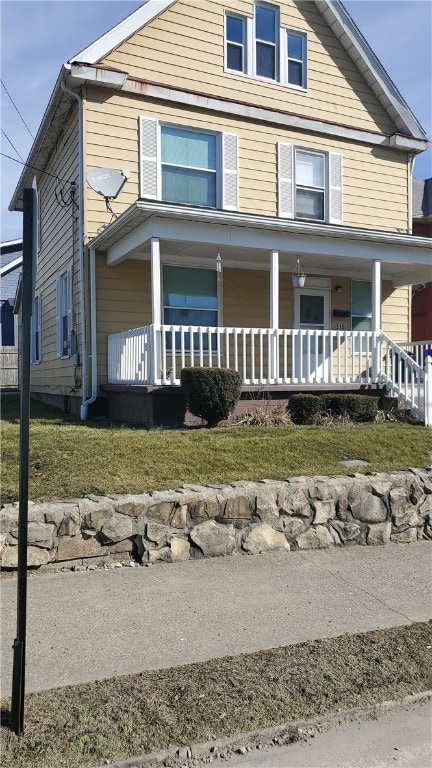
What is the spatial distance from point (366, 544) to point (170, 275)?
25.2 feet

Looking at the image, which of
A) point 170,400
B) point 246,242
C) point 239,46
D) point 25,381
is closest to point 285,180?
point 239,46

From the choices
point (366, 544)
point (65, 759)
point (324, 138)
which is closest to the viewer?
point (65, 759)

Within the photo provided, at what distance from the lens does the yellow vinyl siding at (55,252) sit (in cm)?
1230

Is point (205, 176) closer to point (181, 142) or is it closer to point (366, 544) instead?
point (181, 142)

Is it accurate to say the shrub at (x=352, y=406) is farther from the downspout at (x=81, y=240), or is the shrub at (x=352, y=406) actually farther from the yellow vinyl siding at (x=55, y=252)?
the yellow vinyl siding at (x=55, y=252)

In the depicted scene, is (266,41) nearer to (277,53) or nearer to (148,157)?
(277,53)

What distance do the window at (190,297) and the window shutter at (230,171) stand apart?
1418 millimetres

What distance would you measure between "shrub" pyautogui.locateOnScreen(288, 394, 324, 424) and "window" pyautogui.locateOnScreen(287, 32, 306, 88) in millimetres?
7716

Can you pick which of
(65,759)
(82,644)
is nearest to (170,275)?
(82,644)

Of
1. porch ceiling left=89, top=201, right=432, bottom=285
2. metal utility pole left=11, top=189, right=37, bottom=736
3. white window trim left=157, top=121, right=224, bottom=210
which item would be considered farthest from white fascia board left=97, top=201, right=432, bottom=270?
metal utility pole left=11, top=189, right=37, bottom=736

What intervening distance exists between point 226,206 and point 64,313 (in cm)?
419

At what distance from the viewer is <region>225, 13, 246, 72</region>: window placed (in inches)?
503

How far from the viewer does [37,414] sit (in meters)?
12.0

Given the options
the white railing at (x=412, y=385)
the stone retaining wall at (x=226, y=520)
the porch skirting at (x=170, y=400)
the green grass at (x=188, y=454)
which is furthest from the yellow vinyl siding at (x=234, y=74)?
the stone retaining wall at (x=226, y=520)
